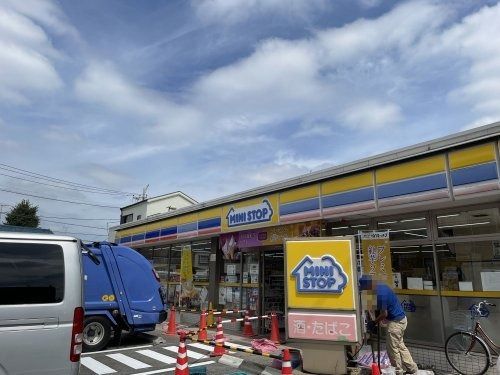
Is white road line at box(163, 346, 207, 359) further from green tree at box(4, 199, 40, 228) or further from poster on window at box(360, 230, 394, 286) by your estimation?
green tree at box(4, 199, 40, 228)

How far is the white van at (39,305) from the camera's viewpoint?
425 centimetres

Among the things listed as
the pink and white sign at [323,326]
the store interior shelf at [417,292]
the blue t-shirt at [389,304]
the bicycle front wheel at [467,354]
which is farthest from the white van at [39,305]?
the store interior shelf at [417,292]

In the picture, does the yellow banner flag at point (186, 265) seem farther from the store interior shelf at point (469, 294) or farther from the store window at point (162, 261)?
the store interior shelf at point (469, 294)

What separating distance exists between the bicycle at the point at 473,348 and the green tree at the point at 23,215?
156 ft

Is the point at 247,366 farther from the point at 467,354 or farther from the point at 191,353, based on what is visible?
the point at 467,354

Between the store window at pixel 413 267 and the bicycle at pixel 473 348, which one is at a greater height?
the store window at pixel 413 267

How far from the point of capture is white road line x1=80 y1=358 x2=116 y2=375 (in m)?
7.93

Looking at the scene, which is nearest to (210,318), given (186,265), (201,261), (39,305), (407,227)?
(201,261)

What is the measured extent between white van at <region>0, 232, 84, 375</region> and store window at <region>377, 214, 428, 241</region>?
276 inches

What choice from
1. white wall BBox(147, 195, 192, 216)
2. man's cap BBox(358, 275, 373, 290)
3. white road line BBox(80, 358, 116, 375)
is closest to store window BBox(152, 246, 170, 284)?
white road line BBox(80, 358, 116, 375)

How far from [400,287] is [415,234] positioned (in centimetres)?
122

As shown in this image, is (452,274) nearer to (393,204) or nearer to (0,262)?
(393,204)

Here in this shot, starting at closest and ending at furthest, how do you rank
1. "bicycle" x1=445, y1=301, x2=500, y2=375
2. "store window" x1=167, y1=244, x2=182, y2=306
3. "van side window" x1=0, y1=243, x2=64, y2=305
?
"van side window" x1=0, y1=243, x2=64, y2=305
"bicycle" x1=445, y1=301, x2=500, y2=375
"store window" x1=167, y1=244, x2=182, y2=306

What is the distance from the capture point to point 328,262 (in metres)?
7.58
